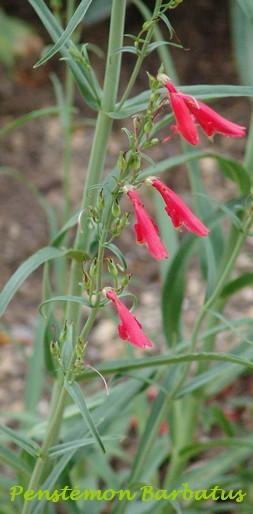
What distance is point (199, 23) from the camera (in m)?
3.20

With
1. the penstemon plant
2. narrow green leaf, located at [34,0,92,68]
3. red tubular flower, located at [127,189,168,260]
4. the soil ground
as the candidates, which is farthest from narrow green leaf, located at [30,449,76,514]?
the soil ground

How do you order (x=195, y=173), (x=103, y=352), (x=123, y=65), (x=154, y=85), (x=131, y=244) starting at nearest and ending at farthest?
(x=154, y=85), (x=195, y=173), (x=103, y=352), (x=131, y=244), (x=123, y=65)

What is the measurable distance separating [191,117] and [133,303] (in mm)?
232

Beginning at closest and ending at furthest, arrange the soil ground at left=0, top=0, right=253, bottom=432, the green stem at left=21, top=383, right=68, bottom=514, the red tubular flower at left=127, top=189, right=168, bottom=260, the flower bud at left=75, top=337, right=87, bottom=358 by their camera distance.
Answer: the red tubular flower at left=127, top=189, right=168, bottom=260 → the flower bud at left=75, top=337, right=87, bottom=358 → the green stem at left=21, top=383, right=68, bottom=514 → the soil ground at left=0, top=0, right=253, bottom=432

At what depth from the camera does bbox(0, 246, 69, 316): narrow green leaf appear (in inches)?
39.6

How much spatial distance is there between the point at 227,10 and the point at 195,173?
1895 mm

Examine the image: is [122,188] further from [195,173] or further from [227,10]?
[227,10]

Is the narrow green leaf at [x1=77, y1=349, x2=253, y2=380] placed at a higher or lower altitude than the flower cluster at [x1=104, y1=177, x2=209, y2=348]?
lower

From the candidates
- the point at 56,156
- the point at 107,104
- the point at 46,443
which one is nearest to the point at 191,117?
the point at 107,104

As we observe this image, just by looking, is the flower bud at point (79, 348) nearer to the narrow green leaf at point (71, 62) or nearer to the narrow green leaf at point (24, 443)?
the narrow green leaf at point (24, 443)

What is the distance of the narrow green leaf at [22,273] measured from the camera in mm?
1007

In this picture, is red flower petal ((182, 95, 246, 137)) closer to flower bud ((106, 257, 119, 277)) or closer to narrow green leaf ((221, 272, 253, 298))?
flower bud ((106, 257, 119, 277))

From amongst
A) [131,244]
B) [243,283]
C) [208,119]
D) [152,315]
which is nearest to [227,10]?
[131,244]

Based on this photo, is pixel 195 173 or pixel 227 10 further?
pixel 227 10
